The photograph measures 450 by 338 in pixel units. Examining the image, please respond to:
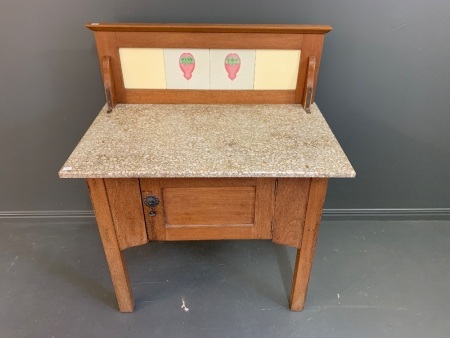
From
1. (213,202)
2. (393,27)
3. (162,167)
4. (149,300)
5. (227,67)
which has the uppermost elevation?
(393,27)

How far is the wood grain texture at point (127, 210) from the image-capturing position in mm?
1034

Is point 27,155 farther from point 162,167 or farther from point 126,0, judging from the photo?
point 162,167

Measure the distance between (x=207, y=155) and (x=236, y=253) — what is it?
2.74ft

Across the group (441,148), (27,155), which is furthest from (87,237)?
(441,148)

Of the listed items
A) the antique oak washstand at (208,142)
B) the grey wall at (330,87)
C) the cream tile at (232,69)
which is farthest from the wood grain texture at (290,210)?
the grey wall at (330,87)

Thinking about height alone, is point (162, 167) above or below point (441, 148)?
above

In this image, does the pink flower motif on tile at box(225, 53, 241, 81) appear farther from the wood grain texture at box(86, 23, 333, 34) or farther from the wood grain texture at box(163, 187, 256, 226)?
the wood grain texture at box(163, 187, 256, 226)

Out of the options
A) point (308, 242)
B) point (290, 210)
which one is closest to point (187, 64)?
point (290, 210)

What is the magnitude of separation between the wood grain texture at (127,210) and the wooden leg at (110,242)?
2 centimetres

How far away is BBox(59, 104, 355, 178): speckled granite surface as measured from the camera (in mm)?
949

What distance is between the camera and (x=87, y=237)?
177 centimetres

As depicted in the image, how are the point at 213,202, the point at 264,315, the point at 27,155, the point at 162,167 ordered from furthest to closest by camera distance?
1. the point at 27,155
2. the point at 264,315
3. the point at 213,202
4. the point at 162,167

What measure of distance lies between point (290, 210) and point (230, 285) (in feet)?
2.00

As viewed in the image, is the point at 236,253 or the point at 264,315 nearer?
the point at 264,315
